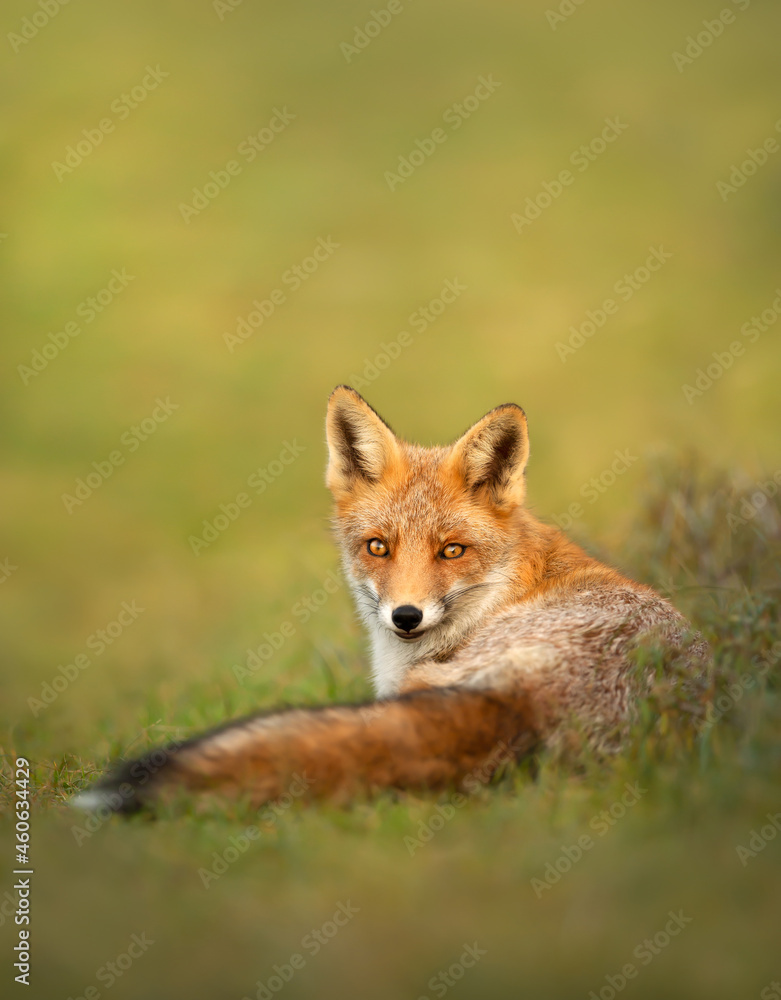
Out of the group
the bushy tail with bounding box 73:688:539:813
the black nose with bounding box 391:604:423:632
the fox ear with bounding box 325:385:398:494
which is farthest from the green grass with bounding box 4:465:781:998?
the fox ear with bounding box 325:385:398:494

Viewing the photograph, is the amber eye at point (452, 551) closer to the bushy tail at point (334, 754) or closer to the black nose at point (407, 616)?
the black nose at point (407, 616)

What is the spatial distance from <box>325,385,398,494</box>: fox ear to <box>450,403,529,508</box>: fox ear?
45cm

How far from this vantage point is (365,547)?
18.4 ft

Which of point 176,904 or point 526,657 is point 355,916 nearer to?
point 176,904

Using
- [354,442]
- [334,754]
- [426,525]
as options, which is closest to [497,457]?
[426,525]

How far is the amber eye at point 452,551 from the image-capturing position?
17.8ft

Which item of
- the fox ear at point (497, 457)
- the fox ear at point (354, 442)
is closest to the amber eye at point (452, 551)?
the fox ear at point (497, 457)

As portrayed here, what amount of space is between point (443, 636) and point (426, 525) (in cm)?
65

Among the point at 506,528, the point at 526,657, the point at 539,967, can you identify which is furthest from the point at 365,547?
the point at 539,967

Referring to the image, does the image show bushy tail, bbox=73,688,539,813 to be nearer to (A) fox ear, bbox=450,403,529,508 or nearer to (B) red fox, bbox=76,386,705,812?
(B) red fox, bbox=76,386,705,812

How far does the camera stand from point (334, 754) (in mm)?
3832

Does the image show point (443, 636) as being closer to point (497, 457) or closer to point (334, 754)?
point (497, 457)

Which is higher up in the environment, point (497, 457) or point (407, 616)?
point (497, 457)

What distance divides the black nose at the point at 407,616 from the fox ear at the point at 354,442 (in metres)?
1.13
